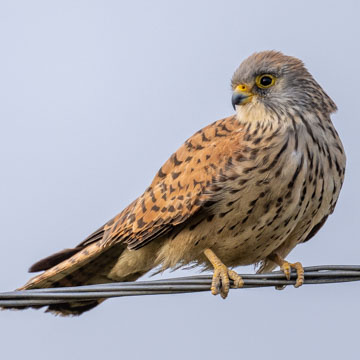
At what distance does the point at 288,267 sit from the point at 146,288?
167cm

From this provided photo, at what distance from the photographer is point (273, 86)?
19.1 ft

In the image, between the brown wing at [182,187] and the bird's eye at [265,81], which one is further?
the bird's eye at [265,81]

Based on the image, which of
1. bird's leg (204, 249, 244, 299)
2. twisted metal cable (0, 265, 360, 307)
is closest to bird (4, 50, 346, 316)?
bird's leg (204, 249, 244, 299)

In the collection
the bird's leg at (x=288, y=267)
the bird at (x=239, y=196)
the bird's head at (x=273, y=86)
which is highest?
the bird's head at (x=273, y=86)

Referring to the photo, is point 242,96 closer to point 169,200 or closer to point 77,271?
point 169,200

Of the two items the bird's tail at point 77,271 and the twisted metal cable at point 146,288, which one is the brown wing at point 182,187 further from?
the twisted metal cable at point 146,288

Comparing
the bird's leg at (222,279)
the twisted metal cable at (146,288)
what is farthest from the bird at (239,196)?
the twisted metal cable at (146,288)

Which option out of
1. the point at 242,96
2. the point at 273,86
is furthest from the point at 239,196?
the point at 273,86

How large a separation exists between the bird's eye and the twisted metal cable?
158 centimetres

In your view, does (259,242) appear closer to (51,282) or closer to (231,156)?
(231,156)

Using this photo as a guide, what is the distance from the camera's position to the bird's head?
5750mm

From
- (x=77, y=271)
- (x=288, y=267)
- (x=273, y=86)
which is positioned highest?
(x=273, y=86)

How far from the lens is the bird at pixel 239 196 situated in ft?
17.6

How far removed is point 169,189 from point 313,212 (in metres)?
0.97
